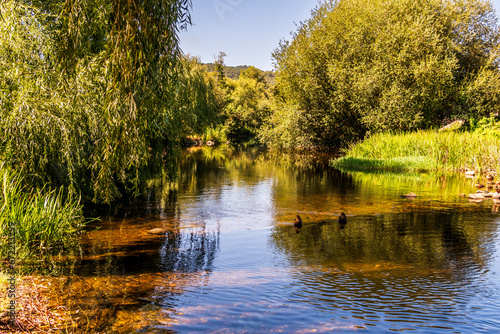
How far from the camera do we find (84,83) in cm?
888

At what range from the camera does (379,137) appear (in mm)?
27547

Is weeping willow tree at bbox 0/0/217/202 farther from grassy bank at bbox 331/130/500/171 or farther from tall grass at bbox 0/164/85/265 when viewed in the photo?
grassy bank at bbox 331/130/500/171

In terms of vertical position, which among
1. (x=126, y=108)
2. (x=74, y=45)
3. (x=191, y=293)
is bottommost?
(x=191, y=293)

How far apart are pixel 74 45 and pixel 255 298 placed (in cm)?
453

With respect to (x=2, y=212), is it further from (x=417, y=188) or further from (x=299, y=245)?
(x=417, y=188)

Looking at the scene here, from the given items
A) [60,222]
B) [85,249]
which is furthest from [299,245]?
[60,222]

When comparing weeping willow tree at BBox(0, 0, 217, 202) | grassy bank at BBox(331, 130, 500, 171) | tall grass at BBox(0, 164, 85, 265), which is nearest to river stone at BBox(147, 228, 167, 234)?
weeping willow tree at BBox(0, 0, 217, 202)

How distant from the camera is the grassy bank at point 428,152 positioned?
2125 cm

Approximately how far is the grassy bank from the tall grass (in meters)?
20.8

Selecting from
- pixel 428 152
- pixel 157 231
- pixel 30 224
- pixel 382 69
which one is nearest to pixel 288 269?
pixel 157 231

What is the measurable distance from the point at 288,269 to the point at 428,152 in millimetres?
20270

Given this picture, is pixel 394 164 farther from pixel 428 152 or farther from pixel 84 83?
pixel 84 83

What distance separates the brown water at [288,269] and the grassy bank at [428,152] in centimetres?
880

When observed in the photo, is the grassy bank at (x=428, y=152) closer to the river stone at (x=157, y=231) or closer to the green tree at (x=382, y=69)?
the green tree at (x=382, y=69)
